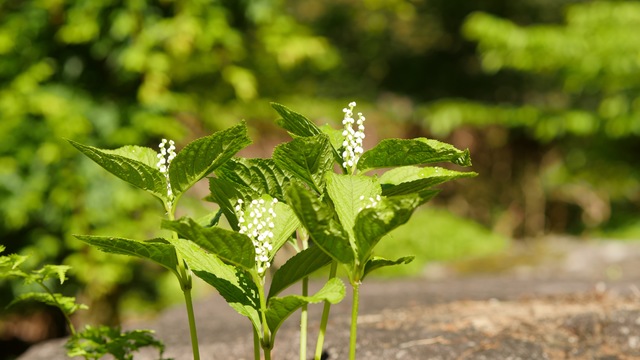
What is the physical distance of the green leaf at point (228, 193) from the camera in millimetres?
1616

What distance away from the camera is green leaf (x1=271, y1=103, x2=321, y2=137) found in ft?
5.22

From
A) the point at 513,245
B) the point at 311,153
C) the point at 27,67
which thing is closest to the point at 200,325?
the point at 27,67

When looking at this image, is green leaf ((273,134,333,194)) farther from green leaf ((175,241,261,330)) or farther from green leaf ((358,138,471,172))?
green leaf ((175,241,261,330))

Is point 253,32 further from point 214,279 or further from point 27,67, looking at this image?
point 214,279

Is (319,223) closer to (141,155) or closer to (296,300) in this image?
(296,300)

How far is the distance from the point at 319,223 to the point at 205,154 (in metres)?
0.30

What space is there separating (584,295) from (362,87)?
908 cm

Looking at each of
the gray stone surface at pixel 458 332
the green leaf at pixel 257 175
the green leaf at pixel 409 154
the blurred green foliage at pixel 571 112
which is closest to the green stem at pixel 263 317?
the green leaf at pixel 257 175

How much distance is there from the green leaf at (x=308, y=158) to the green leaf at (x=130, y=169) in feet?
0.85

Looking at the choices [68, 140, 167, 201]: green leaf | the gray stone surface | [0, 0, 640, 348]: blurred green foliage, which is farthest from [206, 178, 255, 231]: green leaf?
[0, 0, 640, 348]: blurred green foliage

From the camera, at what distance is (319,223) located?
4.47 feet

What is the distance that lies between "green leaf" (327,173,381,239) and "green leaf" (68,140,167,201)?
1.22 ft

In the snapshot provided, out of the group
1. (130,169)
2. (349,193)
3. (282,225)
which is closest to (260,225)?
(282,225)

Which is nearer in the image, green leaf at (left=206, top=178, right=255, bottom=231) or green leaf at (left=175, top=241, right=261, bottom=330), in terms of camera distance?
green leaf at (left=175, top=241, right=261, bottom=330)
